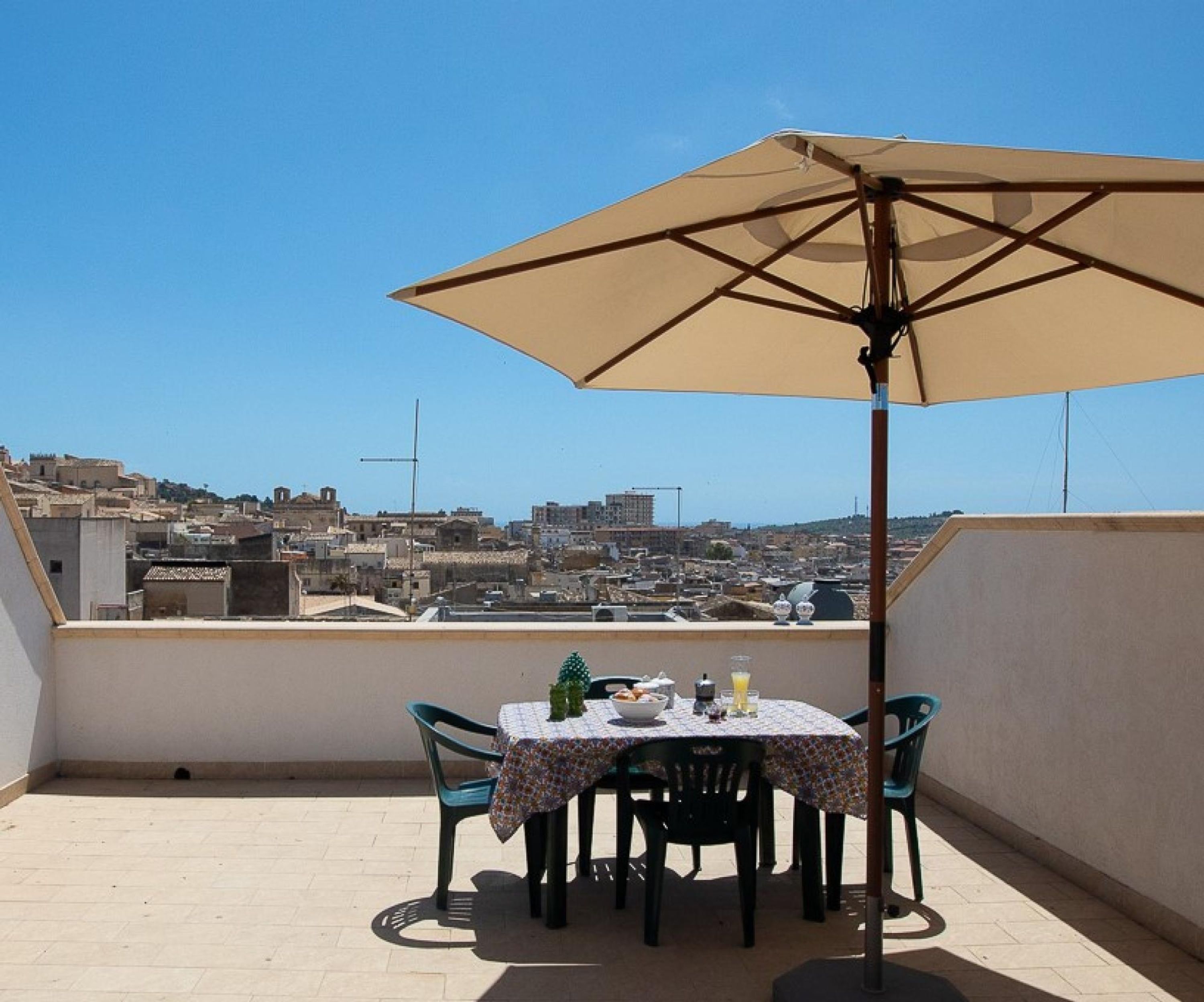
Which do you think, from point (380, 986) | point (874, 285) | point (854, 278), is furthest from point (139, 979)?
point (854, 278)

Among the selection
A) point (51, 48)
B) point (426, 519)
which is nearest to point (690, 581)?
point (51, 48)

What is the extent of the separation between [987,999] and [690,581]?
23349 millimetres

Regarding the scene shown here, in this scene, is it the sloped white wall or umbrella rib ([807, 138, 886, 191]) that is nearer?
umbrella rib ([807, 138, 886, 191])

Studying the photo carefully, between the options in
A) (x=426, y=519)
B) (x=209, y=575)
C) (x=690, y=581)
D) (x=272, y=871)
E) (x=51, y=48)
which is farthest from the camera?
(x=426, y=519)

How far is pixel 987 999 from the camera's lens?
3.15 metres

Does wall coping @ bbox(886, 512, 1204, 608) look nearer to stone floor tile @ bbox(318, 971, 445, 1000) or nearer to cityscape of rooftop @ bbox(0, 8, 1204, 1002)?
cityscape of rooftop @ bbox(0, 8, 1204, 1002)

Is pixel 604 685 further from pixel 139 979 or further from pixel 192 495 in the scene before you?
pixel 192 495

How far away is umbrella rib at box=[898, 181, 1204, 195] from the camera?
7.97 ft

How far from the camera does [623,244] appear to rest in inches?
119

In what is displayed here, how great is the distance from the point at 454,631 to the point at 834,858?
2.70 m

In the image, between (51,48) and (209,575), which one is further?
(209,575)

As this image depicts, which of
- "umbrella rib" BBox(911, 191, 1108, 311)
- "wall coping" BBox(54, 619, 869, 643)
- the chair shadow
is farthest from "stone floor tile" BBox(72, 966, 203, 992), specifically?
"umbrella rib" BBox(911, 191, 1108, 311)

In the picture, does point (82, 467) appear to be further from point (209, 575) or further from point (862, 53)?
point (862, 53)

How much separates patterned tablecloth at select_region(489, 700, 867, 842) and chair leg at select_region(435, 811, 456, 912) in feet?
0.60
